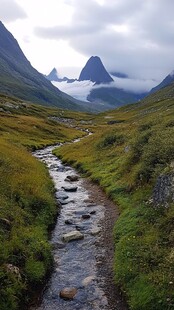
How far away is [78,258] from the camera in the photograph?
764 inches

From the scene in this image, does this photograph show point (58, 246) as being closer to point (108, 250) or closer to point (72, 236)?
point (72, 236)

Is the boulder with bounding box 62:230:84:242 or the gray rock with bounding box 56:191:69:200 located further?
the gray rock with bounding box 56:191:69:200

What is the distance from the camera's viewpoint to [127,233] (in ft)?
66.9

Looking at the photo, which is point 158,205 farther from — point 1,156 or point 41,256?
point 1,156

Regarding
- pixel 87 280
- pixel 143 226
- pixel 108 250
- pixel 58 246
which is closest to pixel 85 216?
pixel 58 246

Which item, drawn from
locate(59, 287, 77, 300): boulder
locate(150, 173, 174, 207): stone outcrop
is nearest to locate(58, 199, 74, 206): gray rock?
locate(150, 173, 174, 207): stone outcrop

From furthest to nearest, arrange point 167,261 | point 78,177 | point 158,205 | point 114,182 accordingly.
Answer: point 78,177 → point 114,182 → point 158,205 → point 167,261

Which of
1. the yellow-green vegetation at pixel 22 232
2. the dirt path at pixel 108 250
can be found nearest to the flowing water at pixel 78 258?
the dirt path at pixel 108 250

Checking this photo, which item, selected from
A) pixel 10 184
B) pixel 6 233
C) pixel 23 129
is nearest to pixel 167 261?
pixel 6 233

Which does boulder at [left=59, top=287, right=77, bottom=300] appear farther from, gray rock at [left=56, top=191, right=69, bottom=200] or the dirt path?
gray rock at [left=56, top=191, right=69, bottom=200]

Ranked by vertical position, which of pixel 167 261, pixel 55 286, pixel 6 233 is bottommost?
pixel 55 286

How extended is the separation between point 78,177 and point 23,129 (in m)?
42.8

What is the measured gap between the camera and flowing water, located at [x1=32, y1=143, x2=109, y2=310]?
1538 centimetres

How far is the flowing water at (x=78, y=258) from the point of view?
1538 cm
